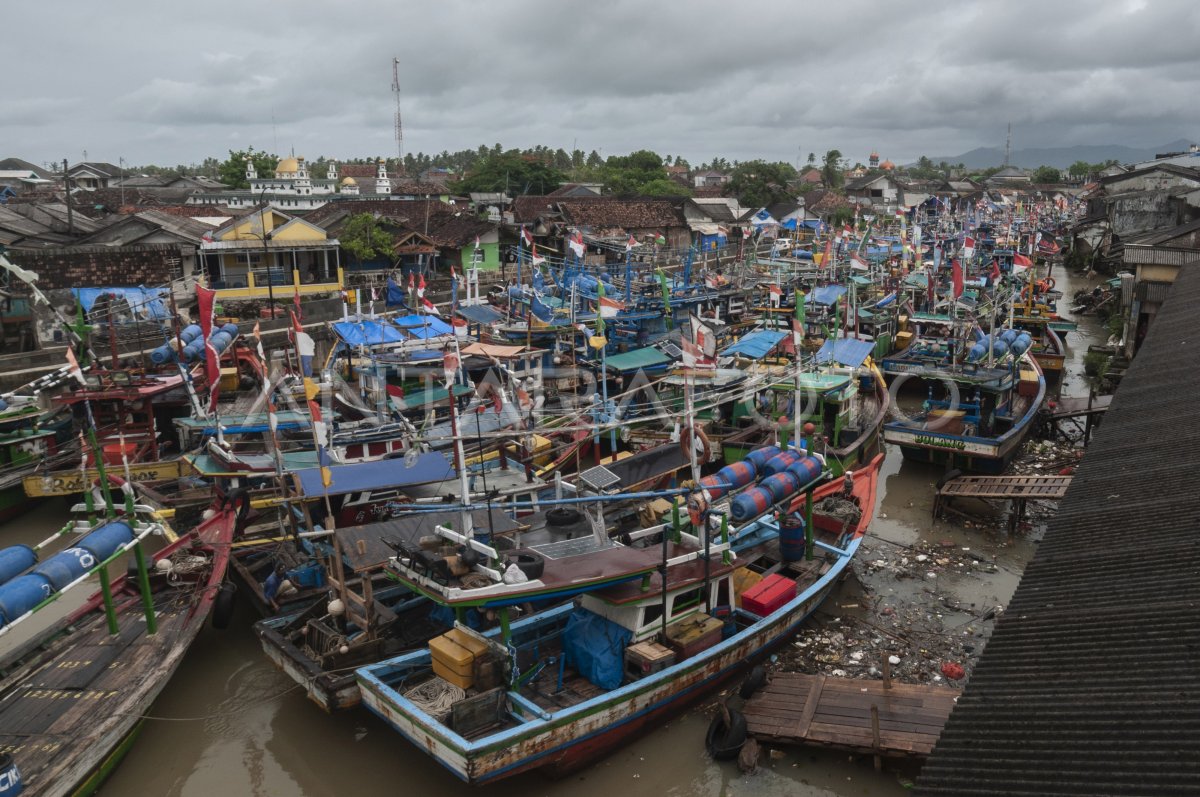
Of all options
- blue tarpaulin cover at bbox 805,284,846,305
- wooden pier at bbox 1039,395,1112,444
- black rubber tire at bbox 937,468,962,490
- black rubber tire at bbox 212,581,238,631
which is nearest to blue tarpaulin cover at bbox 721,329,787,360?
black rubber tire at bbox 937,468,962,490

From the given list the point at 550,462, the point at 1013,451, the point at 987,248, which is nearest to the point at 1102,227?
the point at 987,248

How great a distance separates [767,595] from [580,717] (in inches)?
164

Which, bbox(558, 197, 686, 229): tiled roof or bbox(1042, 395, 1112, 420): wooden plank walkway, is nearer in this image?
bbox(1042, 395, 1112, 420): wooden plank walkway

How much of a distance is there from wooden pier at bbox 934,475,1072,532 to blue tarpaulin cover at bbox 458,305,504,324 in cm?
1740

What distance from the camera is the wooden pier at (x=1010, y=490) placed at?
17797mm

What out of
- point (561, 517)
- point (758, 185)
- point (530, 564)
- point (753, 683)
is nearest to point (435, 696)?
point (530, 564)

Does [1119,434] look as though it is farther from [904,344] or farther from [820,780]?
[904,344]

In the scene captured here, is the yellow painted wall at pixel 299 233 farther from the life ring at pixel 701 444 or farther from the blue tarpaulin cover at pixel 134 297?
the life ring at pixel 701 444

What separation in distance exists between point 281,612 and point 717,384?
12.6 meters

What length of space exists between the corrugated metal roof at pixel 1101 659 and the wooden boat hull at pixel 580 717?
517cm

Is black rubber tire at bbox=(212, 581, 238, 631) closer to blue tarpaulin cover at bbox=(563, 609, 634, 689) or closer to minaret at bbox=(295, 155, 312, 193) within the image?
blue tarpaulin cover at bbox=(563, 609, 634, 689)

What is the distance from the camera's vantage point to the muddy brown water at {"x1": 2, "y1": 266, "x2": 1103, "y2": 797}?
36.1ft

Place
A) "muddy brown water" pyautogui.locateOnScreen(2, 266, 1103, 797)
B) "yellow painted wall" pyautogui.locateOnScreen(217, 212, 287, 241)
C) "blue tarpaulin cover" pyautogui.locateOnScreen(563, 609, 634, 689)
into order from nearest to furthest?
"muddy brown water" pyautogui.locateOnScreen(2, 266, 1103, 797) → "blue tarpaulin cover" pyautogui.locateOnScreen(563, 609, 634, 689) → "yellow painted wall" pyautogui.locateOnScreen(217, 212, 287, 241)

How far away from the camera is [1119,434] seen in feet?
36.2
